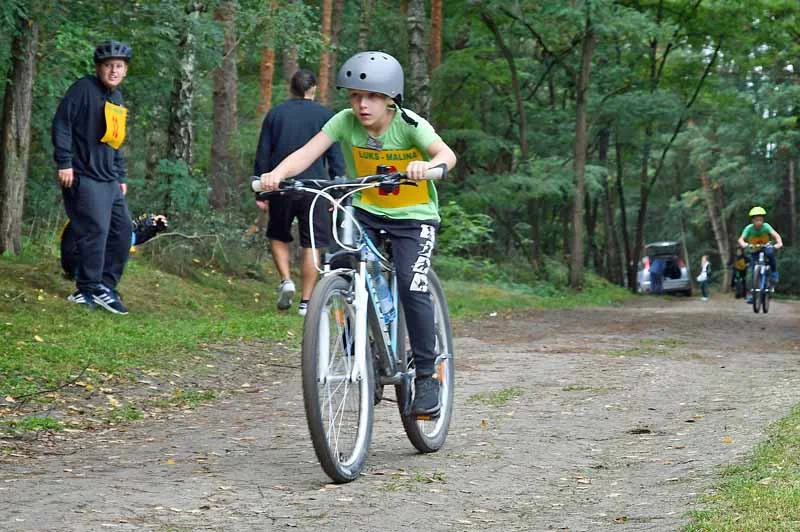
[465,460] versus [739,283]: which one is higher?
[739,283]

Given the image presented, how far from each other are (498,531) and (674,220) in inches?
2762

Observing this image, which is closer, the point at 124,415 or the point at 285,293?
the point at 124,415

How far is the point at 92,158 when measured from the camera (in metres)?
11.9

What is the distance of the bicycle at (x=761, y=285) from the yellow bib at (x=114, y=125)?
45.9ft

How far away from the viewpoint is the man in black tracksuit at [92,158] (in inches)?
462

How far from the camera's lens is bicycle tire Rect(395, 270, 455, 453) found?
21.7ft

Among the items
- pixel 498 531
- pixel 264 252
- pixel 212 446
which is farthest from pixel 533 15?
pixel 498 531

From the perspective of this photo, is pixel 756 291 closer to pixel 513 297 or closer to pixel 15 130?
pixel 513 297

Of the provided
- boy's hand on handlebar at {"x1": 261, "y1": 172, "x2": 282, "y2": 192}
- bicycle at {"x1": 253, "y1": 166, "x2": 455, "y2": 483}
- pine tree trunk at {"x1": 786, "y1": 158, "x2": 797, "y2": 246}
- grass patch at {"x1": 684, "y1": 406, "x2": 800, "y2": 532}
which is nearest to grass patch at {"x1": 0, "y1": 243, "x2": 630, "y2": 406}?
bicycle at {"x1": 253, "y1": 166, "x2": 455, "y2": 483}

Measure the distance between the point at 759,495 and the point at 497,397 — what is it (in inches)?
155

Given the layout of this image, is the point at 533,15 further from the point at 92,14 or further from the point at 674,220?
the point at 674,220

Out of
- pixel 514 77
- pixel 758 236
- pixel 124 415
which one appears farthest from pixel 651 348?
pixel 514 77

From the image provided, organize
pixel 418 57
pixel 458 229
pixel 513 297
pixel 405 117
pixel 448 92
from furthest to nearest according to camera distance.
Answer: pixel 448 92
pixel 458 229
pixel 513 297
pixel 418 57
pixel 405 117

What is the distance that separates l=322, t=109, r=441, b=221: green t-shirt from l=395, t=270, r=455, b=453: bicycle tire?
42 centimetres
